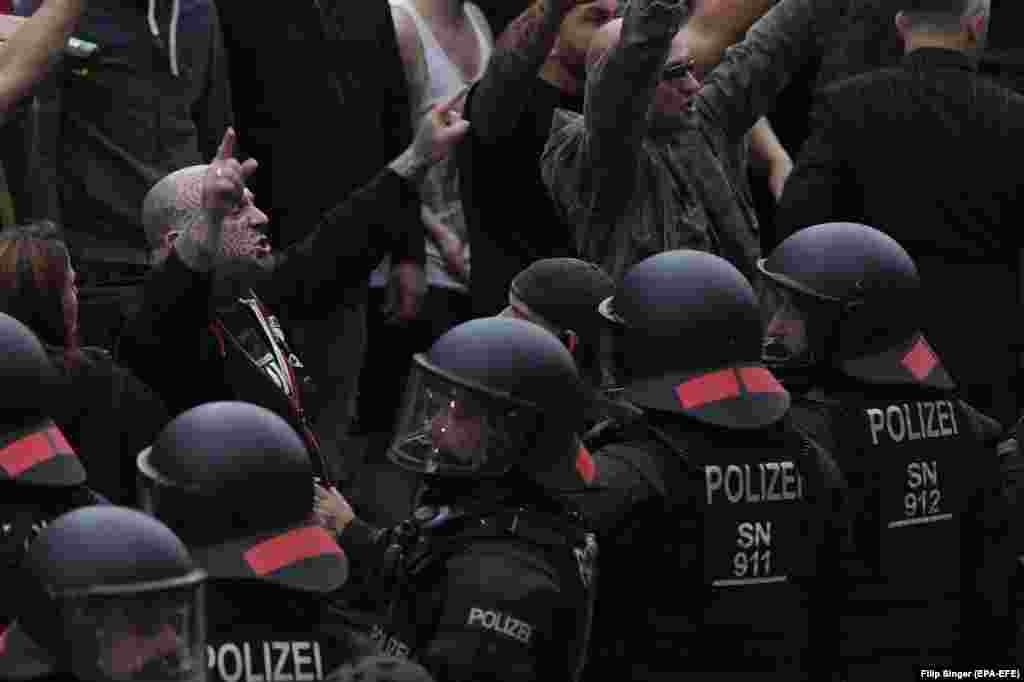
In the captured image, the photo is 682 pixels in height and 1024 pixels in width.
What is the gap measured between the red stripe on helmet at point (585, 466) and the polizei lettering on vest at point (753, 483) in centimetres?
32

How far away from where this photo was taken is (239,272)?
24.1 ft

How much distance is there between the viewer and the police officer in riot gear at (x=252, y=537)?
16.5 feet

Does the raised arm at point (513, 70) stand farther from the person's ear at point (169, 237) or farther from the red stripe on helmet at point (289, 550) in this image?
the red stripe on helmet at point (289, 550)

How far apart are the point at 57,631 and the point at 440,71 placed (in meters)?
4.88

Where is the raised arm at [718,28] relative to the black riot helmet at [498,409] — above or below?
below

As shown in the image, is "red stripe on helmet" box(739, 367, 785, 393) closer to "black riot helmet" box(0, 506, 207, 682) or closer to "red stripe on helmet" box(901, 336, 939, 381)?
"red stripe on helmet" box(901, 336, 939, 381)

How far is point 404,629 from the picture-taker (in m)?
5.49

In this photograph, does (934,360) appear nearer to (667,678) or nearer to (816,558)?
(816,558)

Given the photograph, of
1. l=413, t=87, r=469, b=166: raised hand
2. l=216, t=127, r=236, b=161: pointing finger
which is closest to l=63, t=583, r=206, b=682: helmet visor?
l=216, t=127, r=236, b=161: pointing finger

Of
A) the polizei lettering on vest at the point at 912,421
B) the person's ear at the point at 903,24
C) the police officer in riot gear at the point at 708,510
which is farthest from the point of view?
the person's ear at the point at 903,24

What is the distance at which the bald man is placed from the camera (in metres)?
6.64

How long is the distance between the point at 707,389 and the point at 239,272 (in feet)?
5.58

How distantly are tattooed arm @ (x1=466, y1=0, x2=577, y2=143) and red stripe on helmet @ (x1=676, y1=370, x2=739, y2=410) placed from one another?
198 cm

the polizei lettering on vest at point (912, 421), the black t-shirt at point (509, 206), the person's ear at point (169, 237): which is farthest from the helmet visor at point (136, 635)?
the black t-shirt at point (509, 206)
